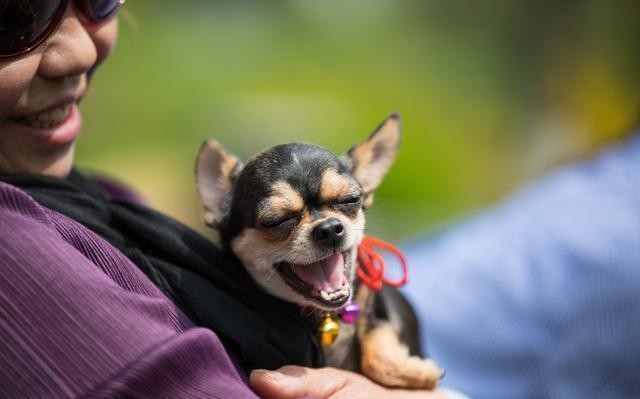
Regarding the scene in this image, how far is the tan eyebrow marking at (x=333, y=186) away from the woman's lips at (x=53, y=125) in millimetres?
437

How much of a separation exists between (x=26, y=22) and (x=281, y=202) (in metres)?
0.46

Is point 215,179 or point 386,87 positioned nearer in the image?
point 215,179

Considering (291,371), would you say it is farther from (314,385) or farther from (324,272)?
(324,272)

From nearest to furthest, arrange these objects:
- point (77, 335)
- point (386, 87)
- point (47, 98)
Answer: point (77, 335), point (47, 98), point (386, 87)

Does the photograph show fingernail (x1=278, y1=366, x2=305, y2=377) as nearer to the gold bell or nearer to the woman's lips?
the gold bell

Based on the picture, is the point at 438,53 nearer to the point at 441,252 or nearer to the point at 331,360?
the point at 441,252

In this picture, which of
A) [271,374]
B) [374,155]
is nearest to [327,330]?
[271,374]

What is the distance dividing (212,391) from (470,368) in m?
1.35

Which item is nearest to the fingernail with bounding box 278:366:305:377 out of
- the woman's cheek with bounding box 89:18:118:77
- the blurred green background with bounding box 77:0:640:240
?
the woman's cheek with bounding box 89:18:118:77

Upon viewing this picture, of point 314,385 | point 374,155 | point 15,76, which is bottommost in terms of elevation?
point 314,385

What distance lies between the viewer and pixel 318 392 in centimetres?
98

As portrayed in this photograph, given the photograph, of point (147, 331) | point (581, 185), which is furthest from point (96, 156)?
point (147, 331)

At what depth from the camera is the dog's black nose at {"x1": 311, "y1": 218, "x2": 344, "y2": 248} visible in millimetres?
1083

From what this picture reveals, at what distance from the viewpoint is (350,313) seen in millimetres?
1188
